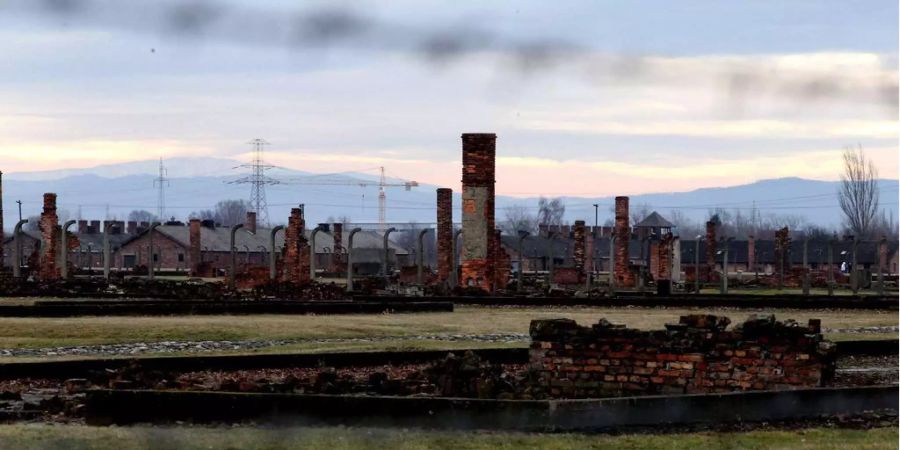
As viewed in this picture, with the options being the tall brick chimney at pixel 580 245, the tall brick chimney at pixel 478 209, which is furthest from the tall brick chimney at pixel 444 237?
the tall brick chimney at pixel 580 245

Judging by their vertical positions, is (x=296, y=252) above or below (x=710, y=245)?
below

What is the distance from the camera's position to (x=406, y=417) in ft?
39.3

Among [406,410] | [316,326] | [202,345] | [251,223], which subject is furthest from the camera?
[251,223]

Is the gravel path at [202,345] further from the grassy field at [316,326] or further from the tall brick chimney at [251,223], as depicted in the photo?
the tall brick chimney at [251,223]

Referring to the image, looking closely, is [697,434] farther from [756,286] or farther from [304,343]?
[756,286]

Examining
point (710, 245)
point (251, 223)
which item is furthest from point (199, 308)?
point (251, 223)

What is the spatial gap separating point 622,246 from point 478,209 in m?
19.2

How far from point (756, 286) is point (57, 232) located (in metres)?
25.0

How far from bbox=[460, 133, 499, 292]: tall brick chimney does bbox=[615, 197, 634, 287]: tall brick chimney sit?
1721 centimetres

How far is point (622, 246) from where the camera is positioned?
57.7 m

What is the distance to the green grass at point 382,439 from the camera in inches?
439

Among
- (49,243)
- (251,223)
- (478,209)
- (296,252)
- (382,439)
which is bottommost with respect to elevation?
(382,439)

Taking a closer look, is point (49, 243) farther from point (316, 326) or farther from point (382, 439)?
point (382, 439)

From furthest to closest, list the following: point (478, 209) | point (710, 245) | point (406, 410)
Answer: point (710, 245) → point (478, 209) → point (406, 410)
